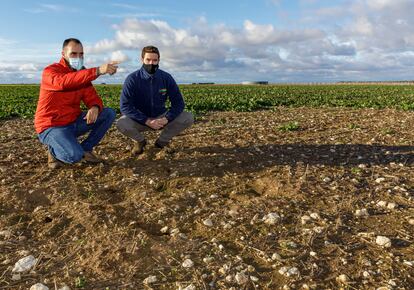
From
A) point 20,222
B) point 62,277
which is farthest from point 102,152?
point 62,277

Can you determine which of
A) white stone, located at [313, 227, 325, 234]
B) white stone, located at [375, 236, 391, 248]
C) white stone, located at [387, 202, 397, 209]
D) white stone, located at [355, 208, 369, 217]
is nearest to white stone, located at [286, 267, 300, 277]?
white stone, located at [313, 227, 325, 234]

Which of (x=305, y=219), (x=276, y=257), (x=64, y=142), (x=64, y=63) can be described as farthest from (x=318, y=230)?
(x=64, y=63)

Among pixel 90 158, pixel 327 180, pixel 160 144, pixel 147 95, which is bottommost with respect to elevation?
pixel 327 180

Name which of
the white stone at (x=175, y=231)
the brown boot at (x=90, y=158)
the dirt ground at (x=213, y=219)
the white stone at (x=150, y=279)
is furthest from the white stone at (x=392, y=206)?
the brown boot at (x=90, y=158)

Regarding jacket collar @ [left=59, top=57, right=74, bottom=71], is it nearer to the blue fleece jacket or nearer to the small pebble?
the blue fleece jacket

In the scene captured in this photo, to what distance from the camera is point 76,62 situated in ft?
24.3

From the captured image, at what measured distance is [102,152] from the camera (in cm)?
953

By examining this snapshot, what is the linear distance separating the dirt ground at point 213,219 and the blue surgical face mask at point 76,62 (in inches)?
80.0

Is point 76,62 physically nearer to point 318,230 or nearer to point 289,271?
point 318,230

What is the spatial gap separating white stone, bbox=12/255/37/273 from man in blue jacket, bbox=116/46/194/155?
4.34 meters

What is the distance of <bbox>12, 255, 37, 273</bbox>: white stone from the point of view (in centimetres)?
453

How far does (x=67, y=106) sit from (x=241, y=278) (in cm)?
527

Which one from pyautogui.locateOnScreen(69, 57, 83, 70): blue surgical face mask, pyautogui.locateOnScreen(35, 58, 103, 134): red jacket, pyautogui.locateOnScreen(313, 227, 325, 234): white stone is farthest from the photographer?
pyautogui.locateOnScreen(69, 57, 83, 70): blue surgical face mask

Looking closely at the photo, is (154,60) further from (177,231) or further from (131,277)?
(131,277)
